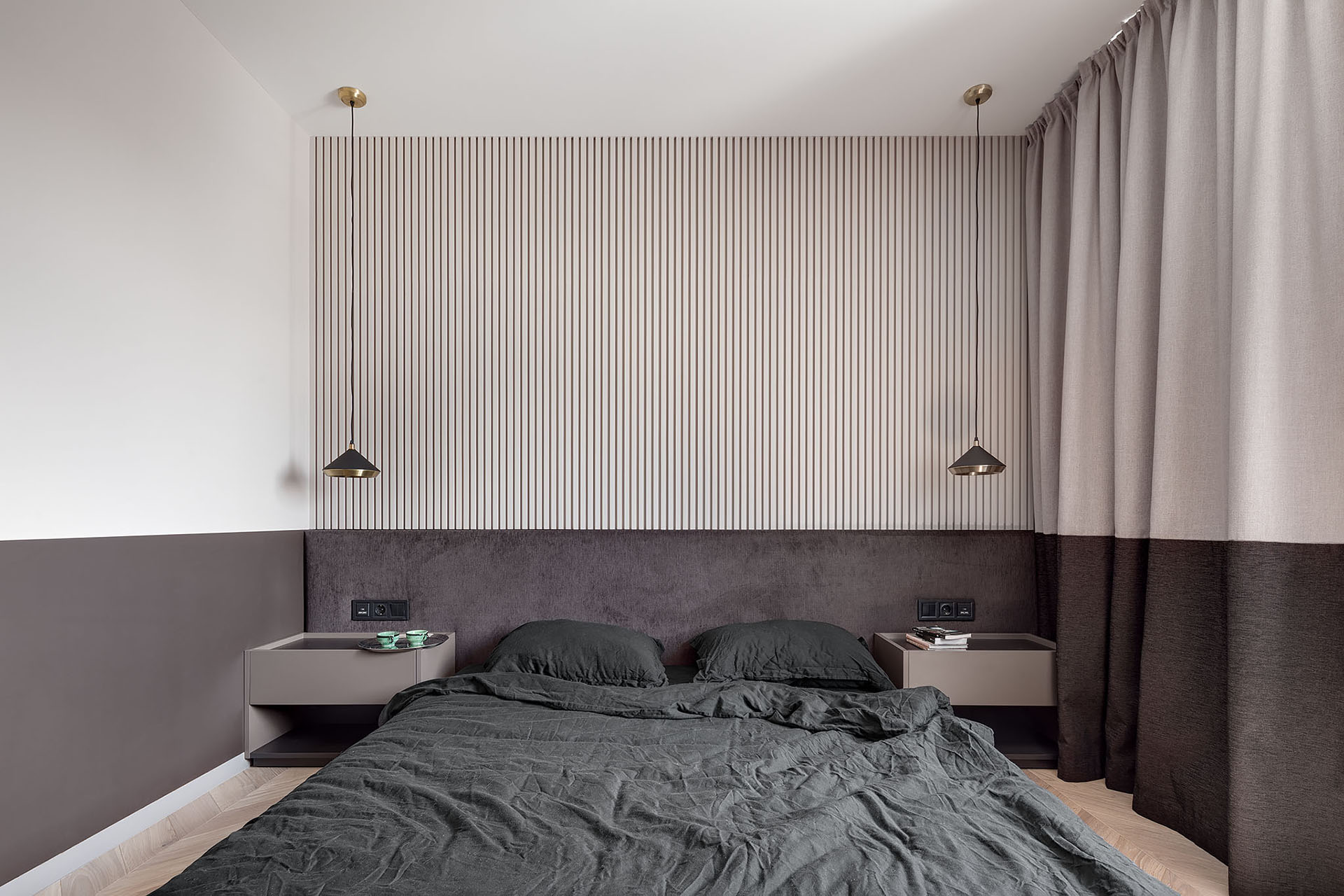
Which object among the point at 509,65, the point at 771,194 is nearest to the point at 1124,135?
the point at 771,194

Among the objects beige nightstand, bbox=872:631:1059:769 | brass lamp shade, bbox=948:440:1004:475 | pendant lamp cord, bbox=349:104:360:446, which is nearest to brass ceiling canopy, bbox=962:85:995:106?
pendant lamp cord, bbox=349:104:360:446

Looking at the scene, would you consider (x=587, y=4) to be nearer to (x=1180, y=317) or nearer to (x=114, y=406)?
(x=114, y=406)

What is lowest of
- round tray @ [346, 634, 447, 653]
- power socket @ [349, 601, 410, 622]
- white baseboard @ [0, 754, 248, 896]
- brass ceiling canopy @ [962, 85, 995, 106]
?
white baseboard @ [0, 754, 248, 896]

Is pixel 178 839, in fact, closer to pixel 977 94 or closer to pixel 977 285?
pixel 977 285

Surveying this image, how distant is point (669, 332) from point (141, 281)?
1.97m

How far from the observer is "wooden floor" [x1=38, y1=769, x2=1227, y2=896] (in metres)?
1.97

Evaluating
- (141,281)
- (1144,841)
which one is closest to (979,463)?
(1144,841)

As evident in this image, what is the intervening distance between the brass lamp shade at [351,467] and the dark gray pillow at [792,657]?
5.17 ft

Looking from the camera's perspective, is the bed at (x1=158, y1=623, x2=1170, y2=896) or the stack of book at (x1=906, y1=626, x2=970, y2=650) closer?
the bed at (x1=158, y1=623, x2=1170, y2=896)

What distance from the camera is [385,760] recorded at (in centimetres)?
187

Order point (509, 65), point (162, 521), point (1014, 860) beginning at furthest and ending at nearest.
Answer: point (509, 65), point (162, 521), point (1014, 860)

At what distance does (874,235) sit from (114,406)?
9.85 ft

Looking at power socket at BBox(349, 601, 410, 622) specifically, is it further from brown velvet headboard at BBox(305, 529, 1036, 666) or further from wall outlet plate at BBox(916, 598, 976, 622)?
wall outlet plate at BBox(916, 598, 976, 622)

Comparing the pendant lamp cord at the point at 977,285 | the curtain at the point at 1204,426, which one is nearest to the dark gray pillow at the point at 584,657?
the curtain at the point at 1204,426
